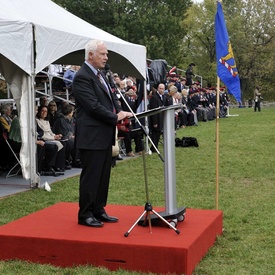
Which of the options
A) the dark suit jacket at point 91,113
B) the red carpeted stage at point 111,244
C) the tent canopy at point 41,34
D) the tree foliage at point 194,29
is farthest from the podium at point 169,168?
the tree foliage at point 194,29

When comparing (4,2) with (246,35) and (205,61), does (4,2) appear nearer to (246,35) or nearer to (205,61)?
(246,35)

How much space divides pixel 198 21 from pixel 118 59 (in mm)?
51182

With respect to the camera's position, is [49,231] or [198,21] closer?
[49,231]

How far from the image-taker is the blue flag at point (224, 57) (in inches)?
279

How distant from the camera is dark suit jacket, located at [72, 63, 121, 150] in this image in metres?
5.61

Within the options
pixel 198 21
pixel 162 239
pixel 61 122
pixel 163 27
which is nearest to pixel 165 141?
pixel 162 239

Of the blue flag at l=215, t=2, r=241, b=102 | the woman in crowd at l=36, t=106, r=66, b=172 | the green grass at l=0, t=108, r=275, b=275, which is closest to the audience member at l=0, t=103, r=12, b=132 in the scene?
the woman in crowd at l=36, t=106, r=66, b=172

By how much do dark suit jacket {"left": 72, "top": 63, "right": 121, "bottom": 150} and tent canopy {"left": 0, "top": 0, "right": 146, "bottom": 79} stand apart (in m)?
3.39

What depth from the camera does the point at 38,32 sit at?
9.25 meters

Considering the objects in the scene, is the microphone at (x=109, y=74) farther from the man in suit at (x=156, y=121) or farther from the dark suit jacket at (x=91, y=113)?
the man in suit at (x=156, y=121)

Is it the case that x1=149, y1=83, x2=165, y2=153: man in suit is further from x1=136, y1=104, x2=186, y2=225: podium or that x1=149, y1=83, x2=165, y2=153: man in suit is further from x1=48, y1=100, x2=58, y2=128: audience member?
x1=136, y1=104, x2=186, y2=225: podium

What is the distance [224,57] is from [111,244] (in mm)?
3015

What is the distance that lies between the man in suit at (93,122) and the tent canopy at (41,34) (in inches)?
132

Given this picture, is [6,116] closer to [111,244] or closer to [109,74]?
[109,74]
